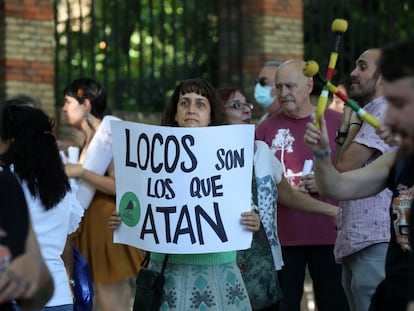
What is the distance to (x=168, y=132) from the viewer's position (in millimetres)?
5766

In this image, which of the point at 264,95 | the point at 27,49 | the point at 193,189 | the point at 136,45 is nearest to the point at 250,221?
the point at 193,189

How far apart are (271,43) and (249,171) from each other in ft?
22.5

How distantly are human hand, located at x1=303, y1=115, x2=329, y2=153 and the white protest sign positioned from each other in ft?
3.50

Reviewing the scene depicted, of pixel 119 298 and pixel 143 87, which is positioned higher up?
pixel 143 87

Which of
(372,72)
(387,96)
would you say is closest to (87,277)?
(372,72)

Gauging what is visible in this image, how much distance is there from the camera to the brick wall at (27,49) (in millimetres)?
11047

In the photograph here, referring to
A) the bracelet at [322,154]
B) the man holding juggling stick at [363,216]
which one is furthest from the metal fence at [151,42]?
Answer: the bracelet at [322,154]

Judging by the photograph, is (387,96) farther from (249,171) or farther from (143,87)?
(143,87)

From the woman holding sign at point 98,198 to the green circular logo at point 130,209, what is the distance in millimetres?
1737

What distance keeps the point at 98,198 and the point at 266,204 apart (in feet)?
5.84

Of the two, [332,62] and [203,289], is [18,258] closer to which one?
[332,62]

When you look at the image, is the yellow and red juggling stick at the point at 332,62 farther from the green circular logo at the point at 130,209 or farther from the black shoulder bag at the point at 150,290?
the green circular logo at the point at 130,209

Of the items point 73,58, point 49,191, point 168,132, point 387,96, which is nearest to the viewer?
point 387,96

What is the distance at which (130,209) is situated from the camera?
5.92 metres
